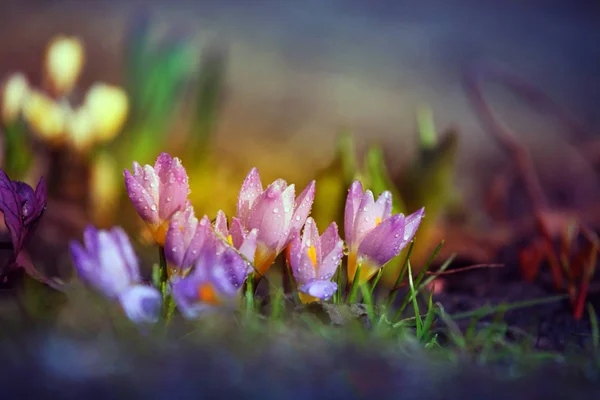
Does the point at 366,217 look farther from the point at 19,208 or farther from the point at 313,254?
the point at 19,208

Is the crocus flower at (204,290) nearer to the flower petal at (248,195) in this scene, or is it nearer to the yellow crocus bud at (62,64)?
the flower petal at (248,195)

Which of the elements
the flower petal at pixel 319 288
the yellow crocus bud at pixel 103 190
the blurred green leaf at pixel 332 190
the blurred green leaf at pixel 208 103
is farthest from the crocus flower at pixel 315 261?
the blurred green leaf at pixel 208 103

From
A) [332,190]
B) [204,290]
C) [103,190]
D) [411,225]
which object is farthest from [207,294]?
[103,190]

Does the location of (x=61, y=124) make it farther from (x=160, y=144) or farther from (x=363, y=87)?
(x=363, y=87)

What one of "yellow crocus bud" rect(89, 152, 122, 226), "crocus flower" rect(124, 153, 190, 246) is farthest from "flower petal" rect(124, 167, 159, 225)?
"yellow crocus bud" rect(89, 152, 122, 226)

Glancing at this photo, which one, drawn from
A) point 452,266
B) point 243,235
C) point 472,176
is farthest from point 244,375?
point 472,176
